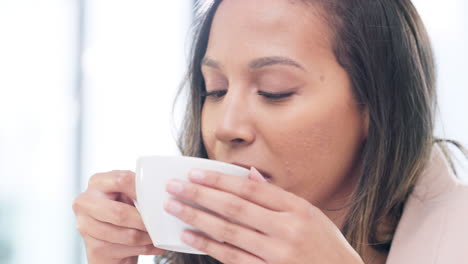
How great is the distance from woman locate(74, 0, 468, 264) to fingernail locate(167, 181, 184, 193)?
0.21m

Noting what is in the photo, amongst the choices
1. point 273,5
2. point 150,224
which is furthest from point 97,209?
point 273,5

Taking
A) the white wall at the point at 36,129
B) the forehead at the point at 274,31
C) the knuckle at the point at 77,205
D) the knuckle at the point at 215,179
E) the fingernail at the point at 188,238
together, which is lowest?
the white wall at the point at 36,129

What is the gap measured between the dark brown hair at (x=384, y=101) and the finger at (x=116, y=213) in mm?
414

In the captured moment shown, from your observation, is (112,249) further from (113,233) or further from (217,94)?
(217,94)

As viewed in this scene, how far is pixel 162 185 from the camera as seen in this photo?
669 millimetres

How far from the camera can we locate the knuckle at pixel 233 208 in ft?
2.11

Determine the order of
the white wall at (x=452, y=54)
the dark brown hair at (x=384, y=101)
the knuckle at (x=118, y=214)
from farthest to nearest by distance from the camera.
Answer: the white wall at (x=452, y=54) → the dark brown hair at (x=384, y=101) → the knuckle at (x=118, y=214)

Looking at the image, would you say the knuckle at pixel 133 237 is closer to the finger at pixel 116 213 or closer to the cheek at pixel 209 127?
the finger at pixel 116 213

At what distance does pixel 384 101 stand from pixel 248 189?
1.43 ft

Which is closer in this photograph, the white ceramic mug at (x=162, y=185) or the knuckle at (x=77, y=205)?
the white ceramic mug at (x=162, y=185)

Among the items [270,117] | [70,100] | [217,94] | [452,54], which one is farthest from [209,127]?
[70,100]

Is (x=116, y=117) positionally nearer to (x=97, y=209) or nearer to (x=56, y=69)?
(x=56, y=69)

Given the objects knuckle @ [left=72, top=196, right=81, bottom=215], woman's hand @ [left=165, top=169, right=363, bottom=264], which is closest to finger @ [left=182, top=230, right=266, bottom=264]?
woman's hand @ [left=165, top=169, right=363, bottom=264]

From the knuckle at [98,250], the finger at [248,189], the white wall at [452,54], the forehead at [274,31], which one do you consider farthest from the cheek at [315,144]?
the white wall at [452,54]
